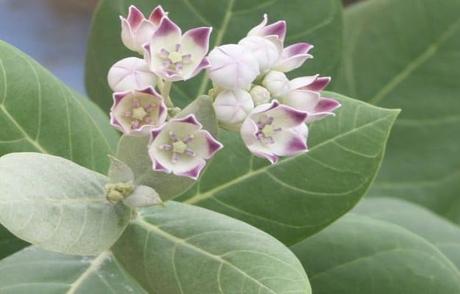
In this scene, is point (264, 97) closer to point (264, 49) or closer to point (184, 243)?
point (264, 49)

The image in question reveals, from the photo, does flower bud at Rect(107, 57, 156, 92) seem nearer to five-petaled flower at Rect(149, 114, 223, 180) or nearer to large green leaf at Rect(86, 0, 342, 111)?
five-petaled flower at Rect(149, 114, 223, 180)

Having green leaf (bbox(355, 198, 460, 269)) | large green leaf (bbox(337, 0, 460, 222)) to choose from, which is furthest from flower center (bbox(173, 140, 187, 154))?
large green leaf (bbox(337, 0, 460, 222))

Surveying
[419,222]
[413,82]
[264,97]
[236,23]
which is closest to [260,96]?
[264,97]

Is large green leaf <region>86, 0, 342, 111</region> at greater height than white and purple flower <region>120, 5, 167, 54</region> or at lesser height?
lesser

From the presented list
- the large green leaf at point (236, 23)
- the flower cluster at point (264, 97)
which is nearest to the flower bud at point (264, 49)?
the flower cluster at point (264, 97)

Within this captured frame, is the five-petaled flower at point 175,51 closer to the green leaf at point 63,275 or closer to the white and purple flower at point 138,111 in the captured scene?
the white and purple flower at point 138,111
